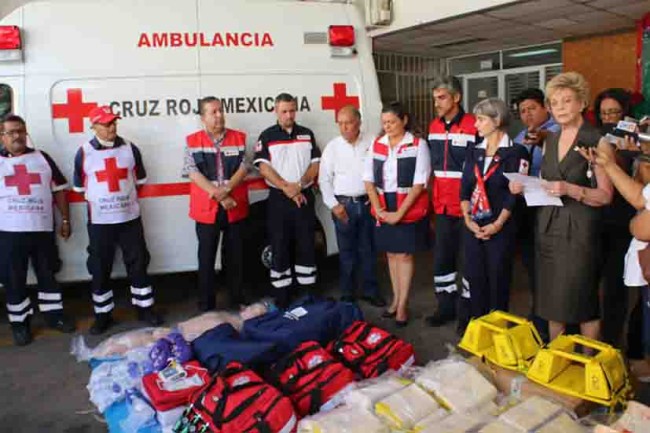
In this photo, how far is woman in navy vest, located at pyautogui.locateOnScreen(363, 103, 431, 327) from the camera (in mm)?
3982

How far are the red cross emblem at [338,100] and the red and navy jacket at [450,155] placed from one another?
0.85 metres

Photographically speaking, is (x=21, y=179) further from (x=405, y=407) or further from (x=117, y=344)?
(x=405, y=407)

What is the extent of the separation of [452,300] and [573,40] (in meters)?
5.76

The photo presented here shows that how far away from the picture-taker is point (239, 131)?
14.6 ft

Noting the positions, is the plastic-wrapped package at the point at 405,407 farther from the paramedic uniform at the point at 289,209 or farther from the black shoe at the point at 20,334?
the black shoe at the point at 20,334

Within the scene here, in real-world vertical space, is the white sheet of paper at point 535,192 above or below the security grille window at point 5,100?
below

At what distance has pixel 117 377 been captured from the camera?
3.24m

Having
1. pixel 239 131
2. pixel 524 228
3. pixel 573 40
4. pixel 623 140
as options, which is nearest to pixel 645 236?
pixel 623 140

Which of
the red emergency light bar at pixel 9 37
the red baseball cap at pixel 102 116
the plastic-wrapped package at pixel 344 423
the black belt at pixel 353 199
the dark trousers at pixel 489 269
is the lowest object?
the plastic-wrapped package at pixel 344 423

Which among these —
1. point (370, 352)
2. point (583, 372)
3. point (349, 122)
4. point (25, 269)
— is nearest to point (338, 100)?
point (349, 122)

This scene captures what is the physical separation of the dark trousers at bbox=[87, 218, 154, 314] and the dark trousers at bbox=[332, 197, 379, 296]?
1.46 meters

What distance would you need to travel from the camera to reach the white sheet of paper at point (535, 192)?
9.70ft

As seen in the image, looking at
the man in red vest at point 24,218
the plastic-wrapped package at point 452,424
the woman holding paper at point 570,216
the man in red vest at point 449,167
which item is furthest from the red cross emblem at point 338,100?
the plastic-wrapped package at point 452,424

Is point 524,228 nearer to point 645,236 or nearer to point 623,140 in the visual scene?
point 623,140
